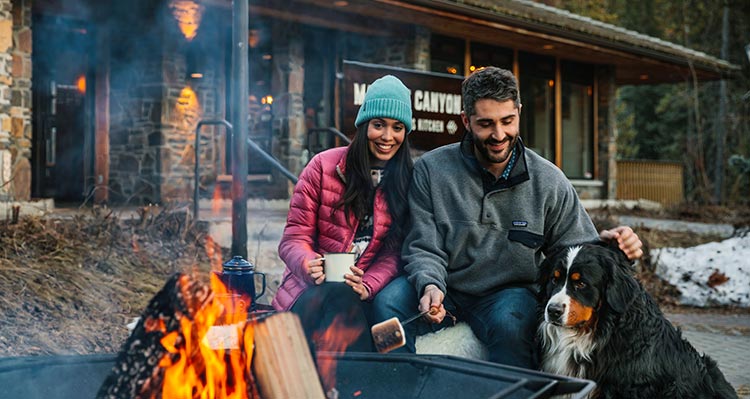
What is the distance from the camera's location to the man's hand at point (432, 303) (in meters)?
3.09

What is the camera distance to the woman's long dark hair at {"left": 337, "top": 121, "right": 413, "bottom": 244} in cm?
348

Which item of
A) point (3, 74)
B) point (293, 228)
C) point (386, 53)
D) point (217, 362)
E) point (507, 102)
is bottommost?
point (217, 362)

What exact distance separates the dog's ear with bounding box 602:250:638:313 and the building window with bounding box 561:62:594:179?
14.3m

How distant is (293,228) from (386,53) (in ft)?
30.9

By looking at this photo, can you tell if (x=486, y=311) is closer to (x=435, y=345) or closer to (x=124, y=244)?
(x=435, y=345)

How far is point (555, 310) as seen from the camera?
9.68ft

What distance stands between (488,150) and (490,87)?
0.27 metres

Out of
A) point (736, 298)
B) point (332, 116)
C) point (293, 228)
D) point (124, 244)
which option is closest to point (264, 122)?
point (332, 116)

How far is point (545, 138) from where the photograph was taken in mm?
16672

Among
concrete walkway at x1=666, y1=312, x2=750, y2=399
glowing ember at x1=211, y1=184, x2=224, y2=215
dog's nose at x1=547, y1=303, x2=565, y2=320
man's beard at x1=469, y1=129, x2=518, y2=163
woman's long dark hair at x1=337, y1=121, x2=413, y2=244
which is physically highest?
man's beard at x1=469, y1=129, x2=518, y2=163

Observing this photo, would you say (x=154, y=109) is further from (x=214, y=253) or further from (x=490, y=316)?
(x=490, y=316)

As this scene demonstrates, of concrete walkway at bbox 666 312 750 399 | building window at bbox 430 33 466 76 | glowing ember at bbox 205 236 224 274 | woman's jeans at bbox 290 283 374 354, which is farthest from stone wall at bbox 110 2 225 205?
woman's jeans at bbox 290 283 374 354

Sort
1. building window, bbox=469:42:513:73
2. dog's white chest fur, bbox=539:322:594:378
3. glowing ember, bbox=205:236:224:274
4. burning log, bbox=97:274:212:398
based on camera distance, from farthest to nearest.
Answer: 1. building window, bbox=469:42:513:73
2. glowing ember, bbox=205:236:224:274
3. dog's white chest fur, bbox=539:322:594:378
4. burning log, bbox=97:274:212:398

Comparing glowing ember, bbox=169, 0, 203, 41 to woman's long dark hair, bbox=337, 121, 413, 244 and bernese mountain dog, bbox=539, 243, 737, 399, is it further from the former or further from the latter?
bernese mountain dog, bbox=539, 243, 737, 399
